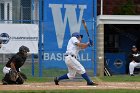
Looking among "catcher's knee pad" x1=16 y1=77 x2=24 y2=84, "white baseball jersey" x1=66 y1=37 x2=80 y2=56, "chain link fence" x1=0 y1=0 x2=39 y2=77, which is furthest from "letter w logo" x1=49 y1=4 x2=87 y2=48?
"white baseball jersey" x1=66 y1=37 x2=80 y2=56

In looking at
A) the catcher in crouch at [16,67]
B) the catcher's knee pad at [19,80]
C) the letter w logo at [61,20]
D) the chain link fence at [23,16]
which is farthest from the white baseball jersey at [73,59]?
the chain link fence at [23,16]

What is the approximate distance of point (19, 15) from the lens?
20.9 meters

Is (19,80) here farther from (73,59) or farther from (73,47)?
(73,47)

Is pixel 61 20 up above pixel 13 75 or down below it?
above

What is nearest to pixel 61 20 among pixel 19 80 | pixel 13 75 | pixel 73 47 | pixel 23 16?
pixel 23 16

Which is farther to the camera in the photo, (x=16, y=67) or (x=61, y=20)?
(x=61, y=20)

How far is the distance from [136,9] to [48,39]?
940 centimetres

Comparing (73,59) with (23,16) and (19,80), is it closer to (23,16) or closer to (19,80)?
(19,80)

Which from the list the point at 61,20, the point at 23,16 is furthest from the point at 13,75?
the point at 23,16

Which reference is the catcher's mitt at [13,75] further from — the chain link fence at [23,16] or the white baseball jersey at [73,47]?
the chain link fence at [23,16]

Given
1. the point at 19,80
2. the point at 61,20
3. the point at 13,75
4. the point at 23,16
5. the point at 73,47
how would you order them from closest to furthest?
the point at 73,47 < the point at 13,75 < the point at 19,80 < the point at 61,20 < the point at 23,16

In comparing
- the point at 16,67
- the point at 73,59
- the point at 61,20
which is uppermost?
the point at 61,20

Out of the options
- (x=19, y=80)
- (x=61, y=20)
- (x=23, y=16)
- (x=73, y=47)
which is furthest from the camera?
(x=23, y=16)

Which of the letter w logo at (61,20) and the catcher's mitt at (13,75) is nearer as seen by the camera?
the catcher's mitt at (13,75)
